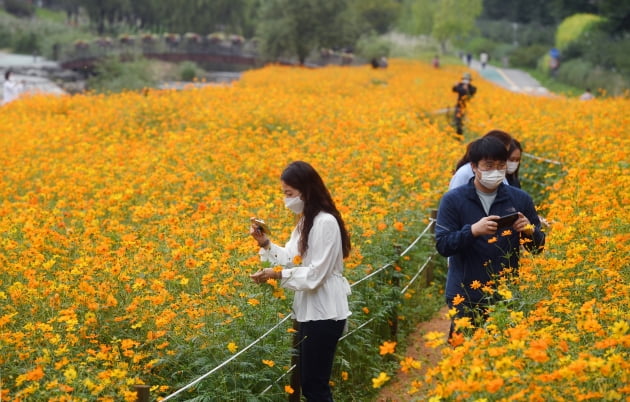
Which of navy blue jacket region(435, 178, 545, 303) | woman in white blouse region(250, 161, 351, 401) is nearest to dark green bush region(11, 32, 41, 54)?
navy blue jacket region(435, 178, 545, 303)

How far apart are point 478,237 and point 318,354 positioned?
1.16 metres

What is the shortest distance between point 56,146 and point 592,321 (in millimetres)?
10145

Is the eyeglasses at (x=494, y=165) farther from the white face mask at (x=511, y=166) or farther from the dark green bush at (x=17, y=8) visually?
the dark green bush at (x=17, y=8)

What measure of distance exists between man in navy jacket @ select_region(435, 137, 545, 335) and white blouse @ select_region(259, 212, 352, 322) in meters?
0.68

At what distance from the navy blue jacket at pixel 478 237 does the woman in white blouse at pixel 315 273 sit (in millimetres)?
733

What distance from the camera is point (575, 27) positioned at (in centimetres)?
5259

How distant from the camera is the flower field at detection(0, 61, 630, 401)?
4.21 meters

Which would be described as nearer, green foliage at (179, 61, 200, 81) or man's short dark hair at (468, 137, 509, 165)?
man's short dark hair at (468, 137, 509, 165)

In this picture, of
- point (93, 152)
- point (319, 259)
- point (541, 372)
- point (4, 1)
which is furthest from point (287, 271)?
point (4, 1)

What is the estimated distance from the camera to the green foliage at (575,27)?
161 ft

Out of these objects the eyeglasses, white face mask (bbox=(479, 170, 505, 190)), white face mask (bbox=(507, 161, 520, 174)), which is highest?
the eyeglasses

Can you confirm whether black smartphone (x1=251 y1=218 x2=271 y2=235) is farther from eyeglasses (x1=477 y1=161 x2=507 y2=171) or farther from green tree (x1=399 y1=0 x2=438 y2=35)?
green tree (x1=399 y1=0 x2=438 y2=35)

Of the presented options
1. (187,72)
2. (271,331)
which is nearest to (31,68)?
(187,72)

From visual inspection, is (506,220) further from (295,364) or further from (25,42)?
(25,42)
